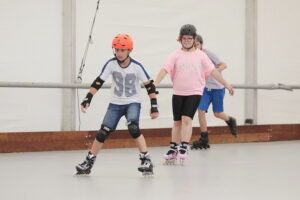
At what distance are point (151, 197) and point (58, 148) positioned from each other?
3759 mm

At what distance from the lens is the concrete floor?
4.51m

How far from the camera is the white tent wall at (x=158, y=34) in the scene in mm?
8398

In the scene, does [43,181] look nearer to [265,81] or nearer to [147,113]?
[147,113]

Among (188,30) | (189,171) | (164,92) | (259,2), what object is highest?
(259,2)

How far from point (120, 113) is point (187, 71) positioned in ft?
3.70

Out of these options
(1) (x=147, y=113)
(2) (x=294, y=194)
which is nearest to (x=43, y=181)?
(2) (x=294, y=194)

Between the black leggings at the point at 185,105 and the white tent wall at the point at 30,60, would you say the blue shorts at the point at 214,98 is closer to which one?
the black leggings at the point at 185,105

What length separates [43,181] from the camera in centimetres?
518

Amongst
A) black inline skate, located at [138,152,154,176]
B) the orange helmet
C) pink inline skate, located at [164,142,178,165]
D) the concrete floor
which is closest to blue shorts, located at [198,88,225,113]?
the concrete floor

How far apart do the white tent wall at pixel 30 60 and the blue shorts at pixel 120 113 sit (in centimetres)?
262

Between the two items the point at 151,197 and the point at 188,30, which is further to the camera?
the point at 188,30

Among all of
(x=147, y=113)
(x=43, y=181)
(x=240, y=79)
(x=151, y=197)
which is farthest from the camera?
(x=240, y=79)

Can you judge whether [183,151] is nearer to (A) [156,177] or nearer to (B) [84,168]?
(A) [156,177]

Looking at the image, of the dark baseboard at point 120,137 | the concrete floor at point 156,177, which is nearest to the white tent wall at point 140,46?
the dark baseboard at point 120,137
